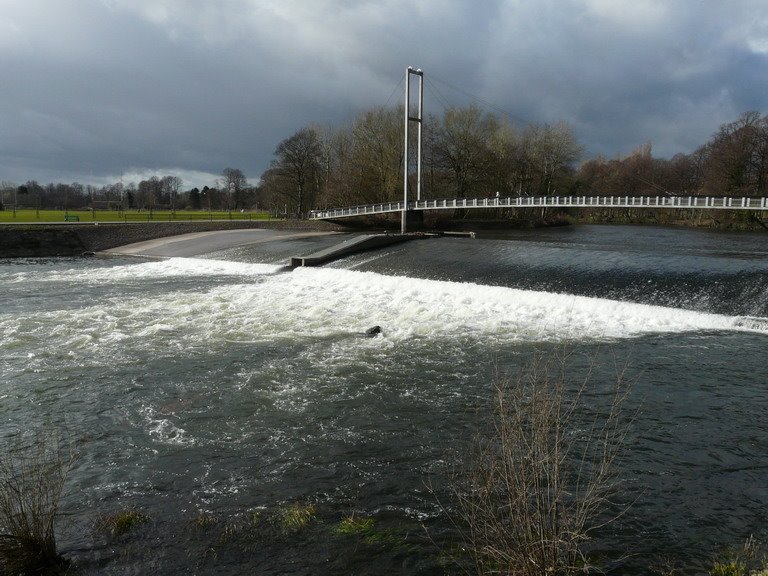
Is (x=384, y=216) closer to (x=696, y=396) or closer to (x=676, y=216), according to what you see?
(x=676, y=216)

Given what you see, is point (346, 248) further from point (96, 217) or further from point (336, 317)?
point (96, 217)

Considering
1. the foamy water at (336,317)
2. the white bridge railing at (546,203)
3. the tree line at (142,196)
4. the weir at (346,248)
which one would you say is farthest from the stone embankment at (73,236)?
the tree line at (142,196)

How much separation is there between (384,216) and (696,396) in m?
43.0

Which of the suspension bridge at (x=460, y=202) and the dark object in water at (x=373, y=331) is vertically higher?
the suspension bridge at (x=460, y=202)

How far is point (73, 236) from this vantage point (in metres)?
37.1

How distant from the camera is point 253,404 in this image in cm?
916

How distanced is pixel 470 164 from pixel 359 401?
52395mm

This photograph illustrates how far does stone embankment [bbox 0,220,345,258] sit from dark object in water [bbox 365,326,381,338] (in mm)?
28983

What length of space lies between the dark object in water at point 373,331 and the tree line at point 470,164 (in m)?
41.2

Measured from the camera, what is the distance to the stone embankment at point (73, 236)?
34938 millimetres

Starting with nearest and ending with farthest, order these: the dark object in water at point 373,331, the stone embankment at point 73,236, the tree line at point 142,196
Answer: the dark object in water at point 373,331 → the stone embankment at point 73,236 → the tree line at point 142,196

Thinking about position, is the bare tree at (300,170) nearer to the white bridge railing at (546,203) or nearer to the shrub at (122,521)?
the white bridge railing at (546,203)

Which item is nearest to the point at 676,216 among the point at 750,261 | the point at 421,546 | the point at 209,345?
the point at 750,261

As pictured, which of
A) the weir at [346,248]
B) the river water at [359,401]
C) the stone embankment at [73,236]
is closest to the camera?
the river water at [359,401]
